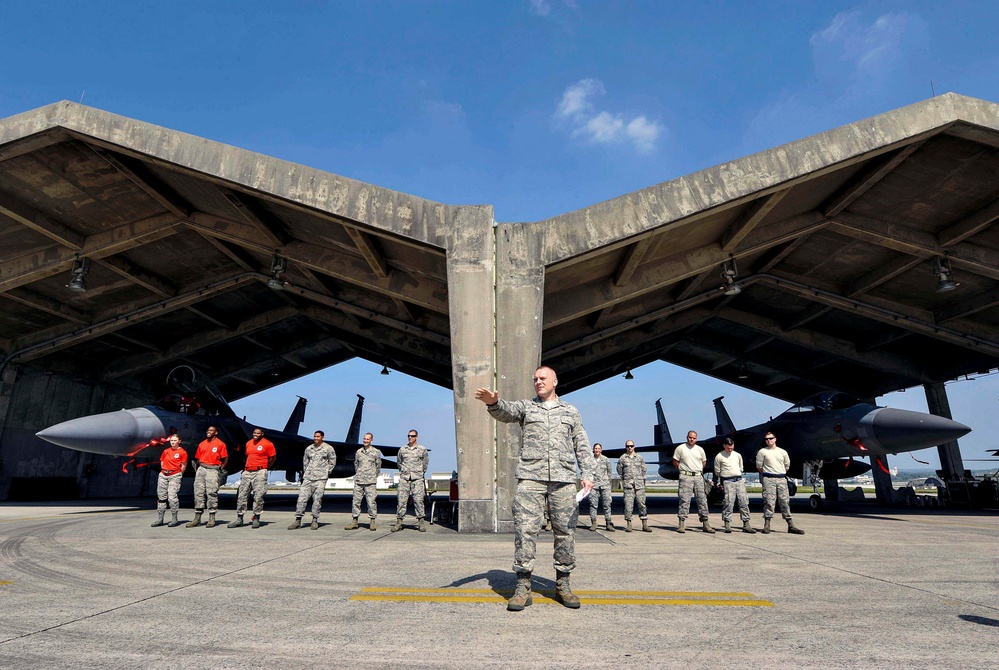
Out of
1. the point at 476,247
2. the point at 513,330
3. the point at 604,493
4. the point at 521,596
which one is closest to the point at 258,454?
the point at 513,330

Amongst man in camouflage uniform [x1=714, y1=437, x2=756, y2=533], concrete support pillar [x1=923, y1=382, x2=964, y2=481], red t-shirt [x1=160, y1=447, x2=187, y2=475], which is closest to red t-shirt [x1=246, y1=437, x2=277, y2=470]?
red t-shirt [x1=160, y1=447, x2=187, y2=475]

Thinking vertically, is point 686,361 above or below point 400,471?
above

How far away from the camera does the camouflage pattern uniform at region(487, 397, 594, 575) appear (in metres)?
4.29

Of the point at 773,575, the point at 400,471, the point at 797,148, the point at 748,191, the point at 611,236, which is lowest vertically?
the point at 773,575

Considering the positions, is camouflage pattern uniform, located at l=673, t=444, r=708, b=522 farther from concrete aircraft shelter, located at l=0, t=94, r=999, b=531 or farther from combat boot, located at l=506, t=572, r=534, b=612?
combat boot, located at l=506, t=572, r=534, b=612

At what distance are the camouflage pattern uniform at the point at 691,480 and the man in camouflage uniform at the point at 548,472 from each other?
24.0ft

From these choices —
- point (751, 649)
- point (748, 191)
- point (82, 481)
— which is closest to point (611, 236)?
point (748, 191)

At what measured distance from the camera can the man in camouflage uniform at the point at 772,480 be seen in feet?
34.9

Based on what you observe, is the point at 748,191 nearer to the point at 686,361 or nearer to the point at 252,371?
the point at 686,361

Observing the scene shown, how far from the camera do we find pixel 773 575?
5.37 metres

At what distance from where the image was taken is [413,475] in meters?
11.0

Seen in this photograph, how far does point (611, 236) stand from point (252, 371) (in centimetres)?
2425

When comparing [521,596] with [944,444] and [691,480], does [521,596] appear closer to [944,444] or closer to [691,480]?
[691,480]

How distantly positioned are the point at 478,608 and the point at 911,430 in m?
14.2
